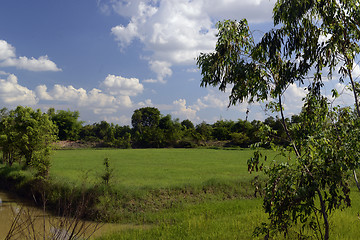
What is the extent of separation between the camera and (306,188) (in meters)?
5.21

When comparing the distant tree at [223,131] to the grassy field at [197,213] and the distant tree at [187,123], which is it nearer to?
the distant tree at [187,123]

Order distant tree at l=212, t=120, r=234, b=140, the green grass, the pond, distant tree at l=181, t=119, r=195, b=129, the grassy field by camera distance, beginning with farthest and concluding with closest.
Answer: distant tree at l=181, t=119, r=195, b=129
distant tree at l=212, t=120, r=234, b=140
the green grass
the pond
the grassy field

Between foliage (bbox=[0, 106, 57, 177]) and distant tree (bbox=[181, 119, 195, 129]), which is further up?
distant tree (bbox=[181, 119, 195, 129])

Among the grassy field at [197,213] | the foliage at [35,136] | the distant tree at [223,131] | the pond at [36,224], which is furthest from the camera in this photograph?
the distant tree at [223,131]

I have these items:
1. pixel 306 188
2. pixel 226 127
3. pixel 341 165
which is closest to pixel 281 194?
pixel 306 188

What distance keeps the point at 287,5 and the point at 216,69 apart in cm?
219

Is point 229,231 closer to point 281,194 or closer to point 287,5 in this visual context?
point 281,194

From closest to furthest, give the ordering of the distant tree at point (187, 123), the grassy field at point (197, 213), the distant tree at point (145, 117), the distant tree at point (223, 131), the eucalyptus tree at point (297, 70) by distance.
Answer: the eucalyptus tree at point (297, 70) < the grassy field at point (197, 213) < the distant tree at point (223, 131) < the distant tree at point (145, 117) < the distant tree at point (187, 123)

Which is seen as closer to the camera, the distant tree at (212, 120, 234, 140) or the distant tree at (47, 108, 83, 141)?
the distant tree at (212, 120, 234, 140)

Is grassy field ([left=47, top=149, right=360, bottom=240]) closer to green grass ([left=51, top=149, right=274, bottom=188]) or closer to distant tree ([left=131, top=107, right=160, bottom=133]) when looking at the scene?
green grass ([left=51, top=149, right=274, bottom=188])

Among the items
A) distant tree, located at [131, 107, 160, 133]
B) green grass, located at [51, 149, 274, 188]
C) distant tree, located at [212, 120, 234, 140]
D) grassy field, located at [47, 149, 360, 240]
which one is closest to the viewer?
grassy field, located at [47, 149, 360, 240]

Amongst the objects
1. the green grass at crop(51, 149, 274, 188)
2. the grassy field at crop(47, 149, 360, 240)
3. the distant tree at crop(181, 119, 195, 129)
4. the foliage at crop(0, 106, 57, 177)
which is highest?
the distant tree at crop(181, 119, 195, 129)

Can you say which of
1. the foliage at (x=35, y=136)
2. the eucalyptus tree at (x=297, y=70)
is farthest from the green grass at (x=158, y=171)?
the eucalyptus tree at (x=297, y=70)

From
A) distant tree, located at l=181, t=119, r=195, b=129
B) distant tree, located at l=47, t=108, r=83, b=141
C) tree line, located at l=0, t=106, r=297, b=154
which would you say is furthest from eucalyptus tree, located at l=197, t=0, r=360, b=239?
distant tree, located at l=181, t=119, r=195, b=129
